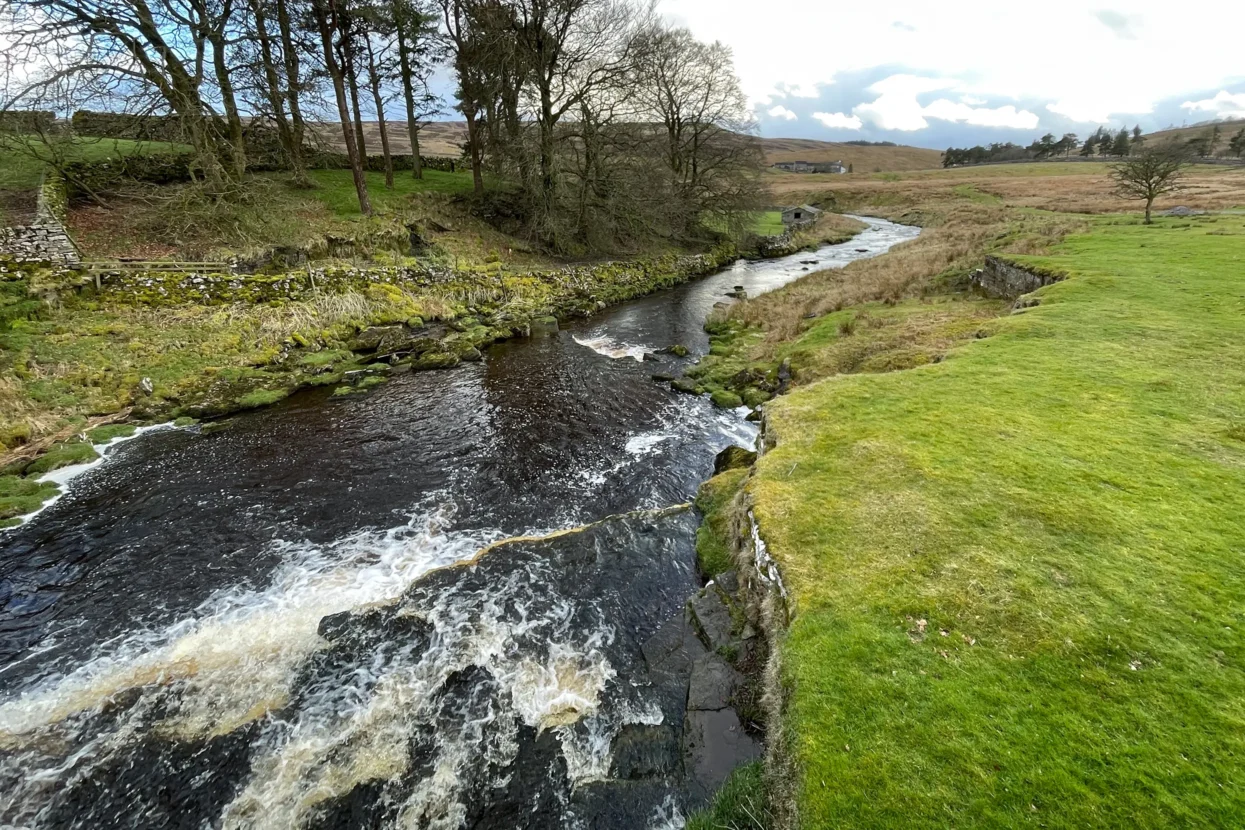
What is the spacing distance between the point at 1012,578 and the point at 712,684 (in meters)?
3.88

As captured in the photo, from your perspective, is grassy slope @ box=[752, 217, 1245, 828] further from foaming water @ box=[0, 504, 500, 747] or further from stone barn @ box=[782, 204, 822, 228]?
stone barn @ box=[782, 204, 822, 228]

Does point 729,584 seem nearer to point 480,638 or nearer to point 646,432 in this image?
point 480,638

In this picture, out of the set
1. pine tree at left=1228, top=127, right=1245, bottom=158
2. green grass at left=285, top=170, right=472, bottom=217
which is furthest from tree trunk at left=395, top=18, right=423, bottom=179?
pine tree at left=1228, top=127, right=1245, bottom=158

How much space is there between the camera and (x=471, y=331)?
23250mm

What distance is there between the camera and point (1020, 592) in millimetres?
5969

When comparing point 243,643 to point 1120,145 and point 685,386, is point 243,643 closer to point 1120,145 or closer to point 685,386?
point 685,386

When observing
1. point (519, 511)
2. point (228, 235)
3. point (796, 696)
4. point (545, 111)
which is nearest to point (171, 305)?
point (228, 235)

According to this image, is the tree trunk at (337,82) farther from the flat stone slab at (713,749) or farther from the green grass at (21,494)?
the flat stone slab at (713,749)

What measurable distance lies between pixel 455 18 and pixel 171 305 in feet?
79.5

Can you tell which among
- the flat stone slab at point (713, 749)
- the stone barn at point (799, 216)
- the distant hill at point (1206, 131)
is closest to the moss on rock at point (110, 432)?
the flat stone slab at point (713, 749)

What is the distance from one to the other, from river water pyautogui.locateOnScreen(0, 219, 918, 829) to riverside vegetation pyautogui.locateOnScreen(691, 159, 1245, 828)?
177cm

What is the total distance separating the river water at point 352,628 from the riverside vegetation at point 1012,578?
1773mm

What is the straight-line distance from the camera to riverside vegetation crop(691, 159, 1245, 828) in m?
4.27

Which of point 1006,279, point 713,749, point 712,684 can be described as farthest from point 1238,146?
point 713,749
